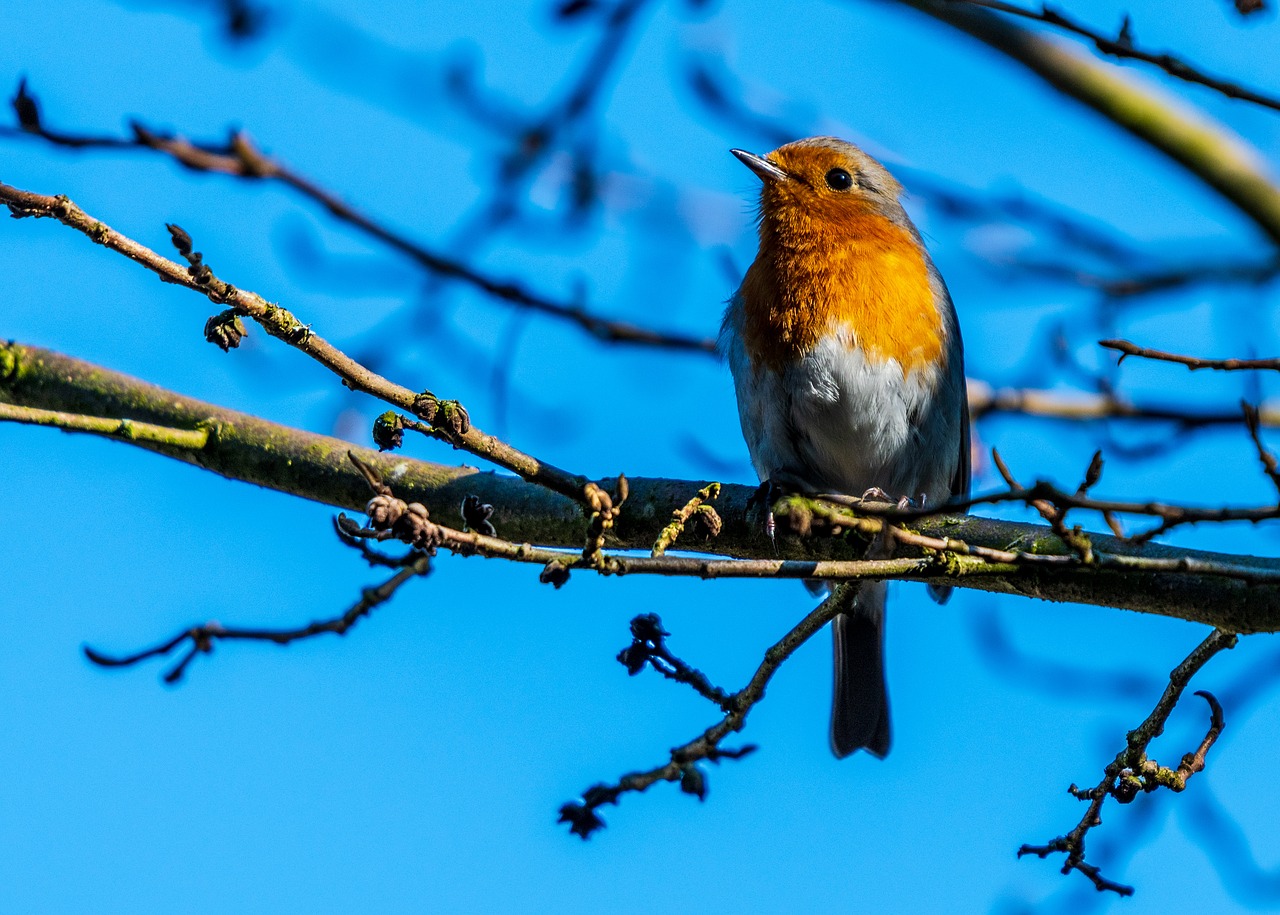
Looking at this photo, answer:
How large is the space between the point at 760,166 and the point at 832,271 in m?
0.97

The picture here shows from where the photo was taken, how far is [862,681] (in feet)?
19.1

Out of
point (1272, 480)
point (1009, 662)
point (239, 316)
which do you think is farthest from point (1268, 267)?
Result: point (239, 316)

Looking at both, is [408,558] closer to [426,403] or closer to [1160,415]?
[426,403]

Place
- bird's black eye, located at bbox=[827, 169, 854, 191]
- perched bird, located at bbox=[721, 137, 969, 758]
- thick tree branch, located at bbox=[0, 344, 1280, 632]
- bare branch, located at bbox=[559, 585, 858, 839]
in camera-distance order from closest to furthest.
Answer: thick tree branch, located at bbox=[0, 344, 1280, 632]
bare branch, located at bbox=[559, 585, 858, 839]
perched bird, located at bbox=[721, 137, 969, 758]
bird's black eye, located at bbox=[827, 169, 854, 191]

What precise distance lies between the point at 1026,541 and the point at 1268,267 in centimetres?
218

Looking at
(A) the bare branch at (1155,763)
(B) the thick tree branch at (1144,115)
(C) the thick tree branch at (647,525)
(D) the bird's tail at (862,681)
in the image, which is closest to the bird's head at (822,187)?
(D) the bird's tail at (862,681)

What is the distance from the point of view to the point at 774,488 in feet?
12.7

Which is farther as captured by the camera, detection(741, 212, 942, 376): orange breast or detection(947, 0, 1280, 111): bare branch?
detection(741, 212, 942, 376): orange breast

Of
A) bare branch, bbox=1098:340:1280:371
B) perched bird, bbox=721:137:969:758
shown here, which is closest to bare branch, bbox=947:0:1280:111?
bare branch, bbox=1098:340:1280:371

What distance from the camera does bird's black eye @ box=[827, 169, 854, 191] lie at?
5.78 meters

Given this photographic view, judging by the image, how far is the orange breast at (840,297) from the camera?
16.1 ft

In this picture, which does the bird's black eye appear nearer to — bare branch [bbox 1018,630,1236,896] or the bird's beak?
the bird's beak

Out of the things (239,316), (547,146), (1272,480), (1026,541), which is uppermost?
(547,146)

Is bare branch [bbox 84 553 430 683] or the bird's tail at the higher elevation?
the bird's tail
